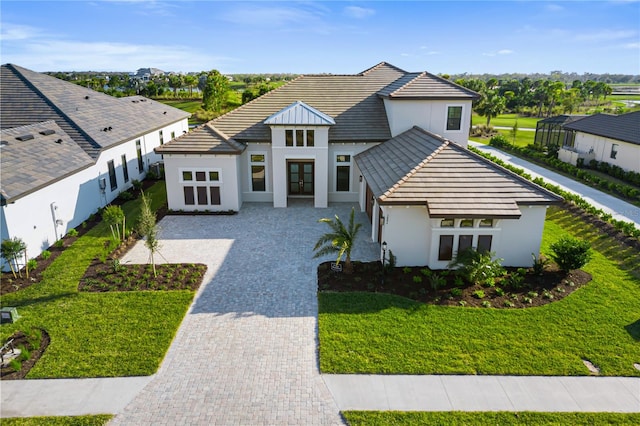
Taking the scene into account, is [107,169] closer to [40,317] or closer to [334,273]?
[40,317]

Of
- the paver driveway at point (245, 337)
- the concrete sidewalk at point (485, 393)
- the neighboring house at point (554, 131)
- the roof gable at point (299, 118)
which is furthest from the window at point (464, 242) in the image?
the neighboring house at point (554, 131)

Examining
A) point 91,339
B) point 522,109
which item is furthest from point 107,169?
point 522,109

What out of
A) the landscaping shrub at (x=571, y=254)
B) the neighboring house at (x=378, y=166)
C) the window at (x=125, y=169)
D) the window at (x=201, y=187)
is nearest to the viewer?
the landscaping shrub at (x=571, y=254)

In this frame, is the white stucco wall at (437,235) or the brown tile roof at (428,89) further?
the brown tile roof at (428,89)

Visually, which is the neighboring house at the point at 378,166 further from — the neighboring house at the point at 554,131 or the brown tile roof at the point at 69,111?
the neighboring house at the point at 554,131

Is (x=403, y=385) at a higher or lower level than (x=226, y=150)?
lower

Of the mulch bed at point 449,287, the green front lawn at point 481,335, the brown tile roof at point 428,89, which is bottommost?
the green front lawn at point 481,335

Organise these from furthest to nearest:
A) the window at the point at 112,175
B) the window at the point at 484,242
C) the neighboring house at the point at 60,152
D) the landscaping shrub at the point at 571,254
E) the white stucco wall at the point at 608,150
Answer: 1. the white stucco wall at the point at 608,150
2. the window at the point at 112,175
3. the neighboring house at the point at 60,152
4. the window at the point at 484,242
5. the landscaping shrub at the point at 571,254

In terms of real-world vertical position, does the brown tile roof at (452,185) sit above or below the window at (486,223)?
above
